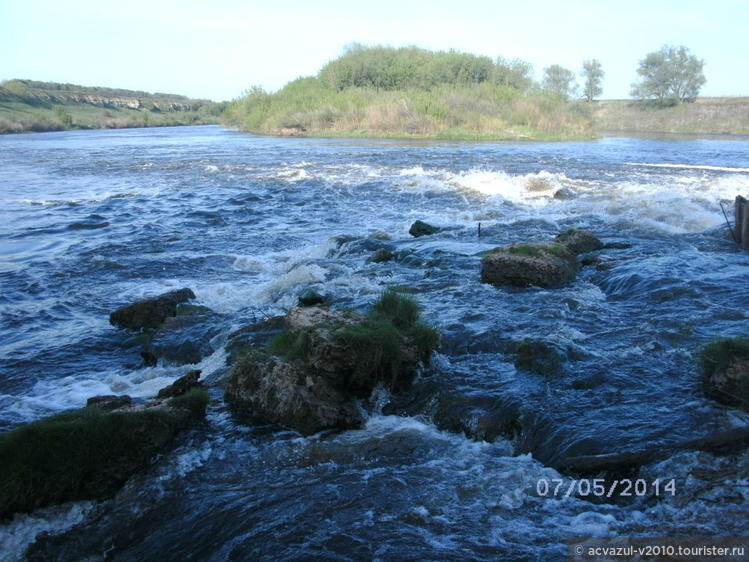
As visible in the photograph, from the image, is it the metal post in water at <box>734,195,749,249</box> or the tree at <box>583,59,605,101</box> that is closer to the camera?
the metal post in water at <box>734,195,749,249</box>

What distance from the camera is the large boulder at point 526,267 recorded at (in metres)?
8.96

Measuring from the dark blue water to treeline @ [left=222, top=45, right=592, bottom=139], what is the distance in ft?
118

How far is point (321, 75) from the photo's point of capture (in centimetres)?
7294

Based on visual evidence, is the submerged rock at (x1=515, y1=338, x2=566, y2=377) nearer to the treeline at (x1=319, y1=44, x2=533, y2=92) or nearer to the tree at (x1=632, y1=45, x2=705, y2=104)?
the treeline at (x1=319, y1=44, x2=533, y2=92)

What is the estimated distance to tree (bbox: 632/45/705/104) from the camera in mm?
77625

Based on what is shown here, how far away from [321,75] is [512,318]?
71.4 meters

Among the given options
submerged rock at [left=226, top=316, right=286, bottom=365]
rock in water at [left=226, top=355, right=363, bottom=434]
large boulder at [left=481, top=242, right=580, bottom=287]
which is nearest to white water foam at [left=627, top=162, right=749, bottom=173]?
large boulder at [left=481, top=242, right=580, bottom=287]

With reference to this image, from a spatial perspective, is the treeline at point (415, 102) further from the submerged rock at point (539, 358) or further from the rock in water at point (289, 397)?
the rock in water at point (289, 397)

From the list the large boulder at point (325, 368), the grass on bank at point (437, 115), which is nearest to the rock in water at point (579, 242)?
the large boulder at point (325, 368)

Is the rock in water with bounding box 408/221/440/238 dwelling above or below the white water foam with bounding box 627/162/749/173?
below

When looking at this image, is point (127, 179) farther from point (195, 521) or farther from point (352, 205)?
point (195, 521)

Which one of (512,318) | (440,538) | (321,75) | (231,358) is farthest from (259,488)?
(321,75)

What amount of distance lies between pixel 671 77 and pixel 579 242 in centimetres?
8244
